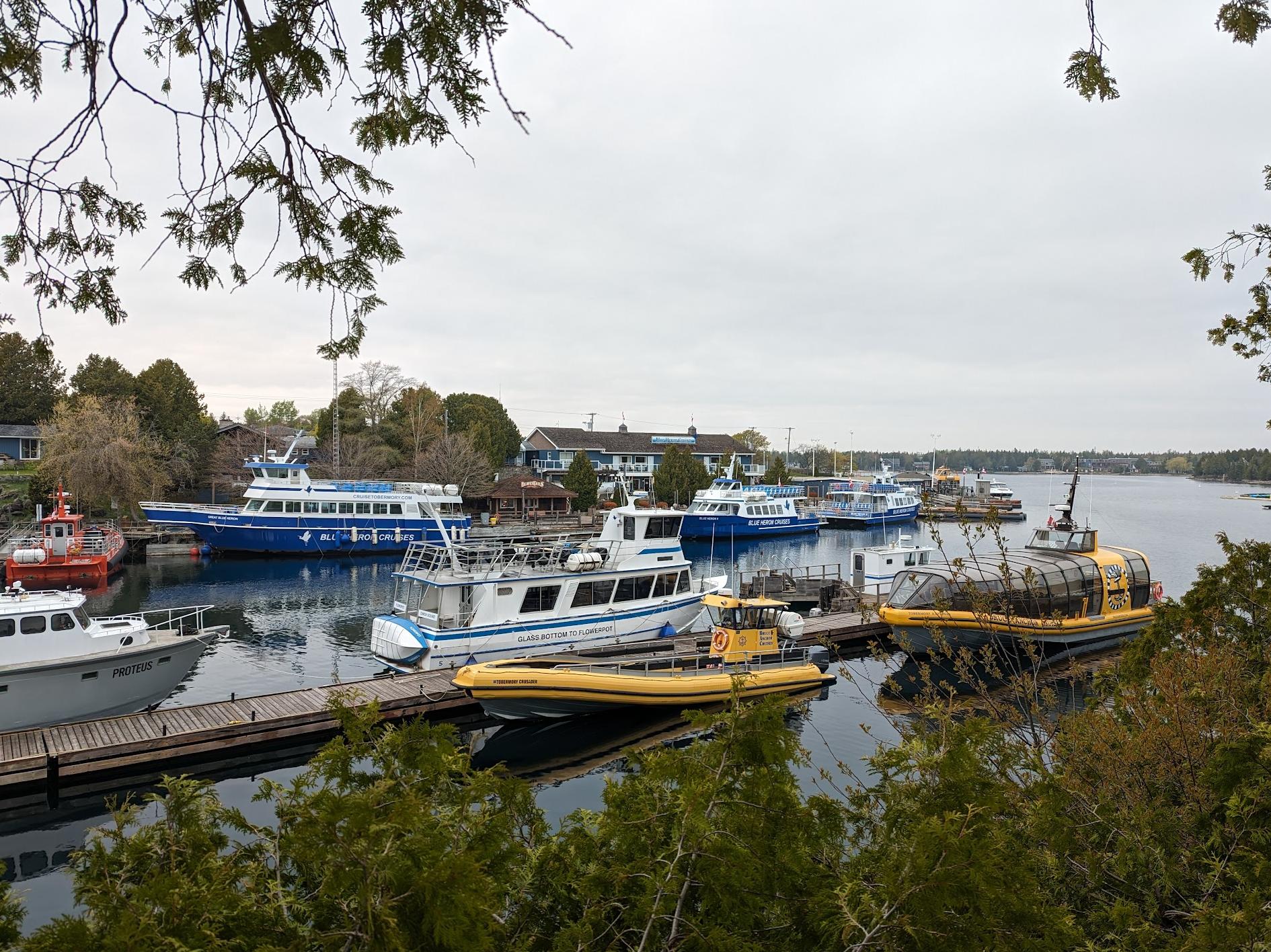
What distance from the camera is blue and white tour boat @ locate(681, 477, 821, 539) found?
56438mm

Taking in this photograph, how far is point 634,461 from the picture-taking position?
82.1 metres

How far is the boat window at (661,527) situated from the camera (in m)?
21.0

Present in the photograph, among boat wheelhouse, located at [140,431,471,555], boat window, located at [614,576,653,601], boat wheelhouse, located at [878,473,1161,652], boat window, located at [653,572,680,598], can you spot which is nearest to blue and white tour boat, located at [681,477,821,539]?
boat wheelhouse, located at [140,431,471,555]

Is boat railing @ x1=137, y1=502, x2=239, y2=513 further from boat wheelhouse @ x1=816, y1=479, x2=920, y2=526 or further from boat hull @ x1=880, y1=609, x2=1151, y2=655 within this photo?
boat wheelhouse @ x1=816, y1=479, x2=920, y2=526

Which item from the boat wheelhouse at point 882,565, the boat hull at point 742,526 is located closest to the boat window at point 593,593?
the boat wheelhouse at point 882,565

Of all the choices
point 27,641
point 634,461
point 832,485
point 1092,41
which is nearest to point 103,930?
point 1092,41

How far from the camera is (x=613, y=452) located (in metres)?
81.4

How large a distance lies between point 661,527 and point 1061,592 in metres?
10.7

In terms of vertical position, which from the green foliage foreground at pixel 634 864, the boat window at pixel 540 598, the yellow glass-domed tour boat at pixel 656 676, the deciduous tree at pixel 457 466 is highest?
the deciduous tree at pixel 457 466

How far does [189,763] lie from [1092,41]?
16081 mm

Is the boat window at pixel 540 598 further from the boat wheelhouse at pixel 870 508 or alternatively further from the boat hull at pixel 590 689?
the boat wheelhouse at pixel 870 508

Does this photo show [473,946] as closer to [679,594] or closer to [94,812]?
[94,812]

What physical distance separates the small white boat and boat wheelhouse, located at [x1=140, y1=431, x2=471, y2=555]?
25.5 meters

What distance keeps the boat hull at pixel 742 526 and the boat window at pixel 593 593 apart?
110ft
